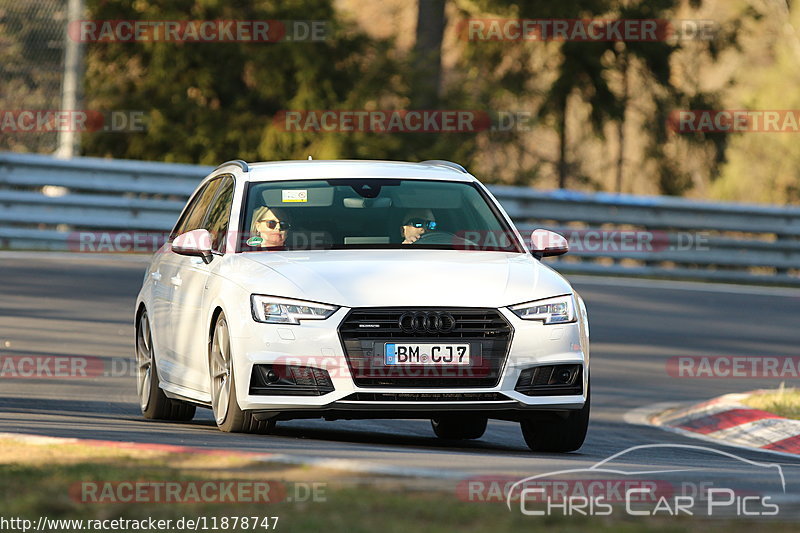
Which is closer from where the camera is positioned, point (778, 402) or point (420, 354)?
Result: point (420, 354)

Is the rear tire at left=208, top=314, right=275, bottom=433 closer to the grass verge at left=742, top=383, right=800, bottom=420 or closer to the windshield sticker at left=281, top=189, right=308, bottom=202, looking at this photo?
the windshield sticker at left=281, top=189, right=308, bottom=202

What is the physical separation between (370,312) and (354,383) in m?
0.38

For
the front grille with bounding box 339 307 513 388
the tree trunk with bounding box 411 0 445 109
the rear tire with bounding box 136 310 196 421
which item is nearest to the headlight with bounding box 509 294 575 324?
the front grille with bounding box 339 307 513 388

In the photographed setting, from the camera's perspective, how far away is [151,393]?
10742mm

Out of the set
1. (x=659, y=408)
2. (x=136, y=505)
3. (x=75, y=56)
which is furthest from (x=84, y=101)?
(x=136, y=505)

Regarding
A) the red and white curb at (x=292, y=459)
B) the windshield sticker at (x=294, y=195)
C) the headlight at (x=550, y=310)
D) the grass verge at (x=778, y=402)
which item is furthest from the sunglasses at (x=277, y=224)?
the grass verge at (x=778, y=402)

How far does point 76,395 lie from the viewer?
38.6ft

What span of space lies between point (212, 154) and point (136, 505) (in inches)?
942

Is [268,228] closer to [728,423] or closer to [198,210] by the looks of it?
[198,210]

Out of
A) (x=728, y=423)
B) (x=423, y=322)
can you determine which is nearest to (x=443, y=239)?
(x=423, y=322)

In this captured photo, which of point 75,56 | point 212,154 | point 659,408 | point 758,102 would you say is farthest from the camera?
point 758,102

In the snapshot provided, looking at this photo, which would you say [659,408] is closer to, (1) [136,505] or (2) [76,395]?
(2) [76,395]

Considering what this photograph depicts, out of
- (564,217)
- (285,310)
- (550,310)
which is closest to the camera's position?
(285,310)

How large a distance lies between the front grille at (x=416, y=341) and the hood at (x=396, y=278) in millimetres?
58
